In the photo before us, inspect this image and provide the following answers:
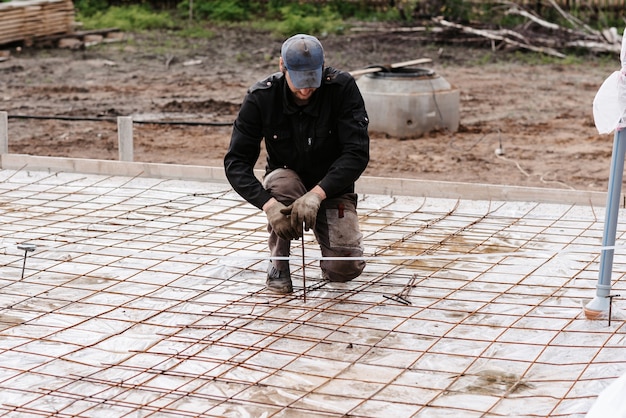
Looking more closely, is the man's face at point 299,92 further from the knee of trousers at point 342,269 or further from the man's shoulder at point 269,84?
the knee of trousers at point 342,269

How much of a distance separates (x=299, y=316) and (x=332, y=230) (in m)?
0.47

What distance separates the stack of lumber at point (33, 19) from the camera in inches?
480

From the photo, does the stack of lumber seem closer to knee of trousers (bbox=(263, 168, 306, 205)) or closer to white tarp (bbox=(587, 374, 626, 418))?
knee of trousers (bbox=(263, 168, 306, 205))

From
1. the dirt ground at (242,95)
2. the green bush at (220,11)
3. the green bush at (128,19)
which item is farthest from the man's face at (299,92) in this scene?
the green bush at (220,11)

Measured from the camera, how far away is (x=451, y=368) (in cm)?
334

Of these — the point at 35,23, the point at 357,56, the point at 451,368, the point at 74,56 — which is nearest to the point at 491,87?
the point at 357,56

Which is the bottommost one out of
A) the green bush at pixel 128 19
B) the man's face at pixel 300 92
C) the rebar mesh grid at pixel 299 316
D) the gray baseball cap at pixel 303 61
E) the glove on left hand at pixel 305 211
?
the rebar mesh grid at pixel 299 316

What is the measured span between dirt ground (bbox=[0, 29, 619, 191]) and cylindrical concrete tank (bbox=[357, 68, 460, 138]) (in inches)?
4.8

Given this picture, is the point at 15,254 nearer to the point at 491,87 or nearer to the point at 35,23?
the point at 491,87

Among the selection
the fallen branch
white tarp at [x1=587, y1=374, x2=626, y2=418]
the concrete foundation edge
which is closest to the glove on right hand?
white tarp at [x1=587, y1=374, x2=626, y2=418]

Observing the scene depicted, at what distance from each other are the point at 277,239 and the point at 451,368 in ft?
3.65

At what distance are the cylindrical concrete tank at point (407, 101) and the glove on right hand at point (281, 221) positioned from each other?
4.36 metres

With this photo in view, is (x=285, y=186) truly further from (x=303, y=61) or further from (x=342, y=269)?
(x=303, y=61)

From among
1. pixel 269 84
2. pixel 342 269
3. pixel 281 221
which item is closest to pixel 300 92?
pixel 269 84
